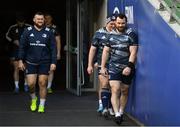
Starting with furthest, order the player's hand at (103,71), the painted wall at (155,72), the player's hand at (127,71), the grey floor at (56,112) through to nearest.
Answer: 1. the player's hand at (103,71)
2. the grey floor at (56,112)
3. the player's hand at (127,71)
4. the painted wall at (155,72)

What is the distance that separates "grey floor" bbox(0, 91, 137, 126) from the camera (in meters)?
8.92

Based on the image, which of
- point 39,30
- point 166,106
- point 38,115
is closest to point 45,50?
point 39,30

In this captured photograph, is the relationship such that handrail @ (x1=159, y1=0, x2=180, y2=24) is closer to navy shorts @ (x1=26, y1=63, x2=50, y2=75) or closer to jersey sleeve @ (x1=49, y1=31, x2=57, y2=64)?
jersey sleeve @ (x1=49, y1=31, x2=57, y2=64)

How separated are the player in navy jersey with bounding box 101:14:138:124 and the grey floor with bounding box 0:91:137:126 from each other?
51 centimetres

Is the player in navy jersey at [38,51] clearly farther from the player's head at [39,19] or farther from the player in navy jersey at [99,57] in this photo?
the player in navy jersey at [99,57]

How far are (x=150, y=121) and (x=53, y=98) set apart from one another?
3910mm

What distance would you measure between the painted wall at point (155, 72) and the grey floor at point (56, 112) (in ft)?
1.91

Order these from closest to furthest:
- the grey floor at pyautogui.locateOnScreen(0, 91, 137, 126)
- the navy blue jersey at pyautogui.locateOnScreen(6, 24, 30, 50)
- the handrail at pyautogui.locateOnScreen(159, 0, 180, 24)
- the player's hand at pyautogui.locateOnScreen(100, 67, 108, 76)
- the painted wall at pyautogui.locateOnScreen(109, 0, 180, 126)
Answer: the painted wall at pyautogui.locateOnScreen(109, 0, 180, 126) → the handrail at pyautogui.locateOnScreen(159, 0, 180, 24) → the grey floor at pyautogui.locateOnScreen(0, 91, 137, 126) → the player's hand at pyautogui.locateOnScreen(100, 67, 108, 76) → the navy blue jersey at pyautogui.locateOnScreen(6, 24, 30, 50)

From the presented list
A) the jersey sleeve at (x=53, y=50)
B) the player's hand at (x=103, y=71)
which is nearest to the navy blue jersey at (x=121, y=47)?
the player's hand at (x=103, y=71)

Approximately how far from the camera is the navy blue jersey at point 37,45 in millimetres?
9570

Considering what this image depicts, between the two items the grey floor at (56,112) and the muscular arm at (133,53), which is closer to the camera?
the muscular arm at (133,53)

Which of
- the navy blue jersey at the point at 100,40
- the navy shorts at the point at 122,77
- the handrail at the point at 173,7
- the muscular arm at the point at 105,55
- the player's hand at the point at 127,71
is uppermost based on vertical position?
the handrail at the point at 173,7

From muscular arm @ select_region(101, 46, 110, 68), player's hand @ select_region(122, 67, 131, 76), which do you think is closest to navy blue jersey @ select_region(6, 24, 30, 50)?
muscular arm @ select_region(101, 46, 110, 68)

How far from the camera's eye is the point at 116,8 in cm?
1066
